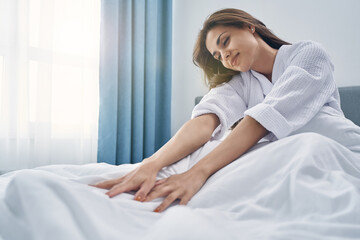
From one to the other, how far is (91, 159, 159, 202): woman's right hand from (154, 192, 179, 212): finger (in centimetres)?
5

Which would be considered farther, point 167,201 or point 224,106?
point 224,106

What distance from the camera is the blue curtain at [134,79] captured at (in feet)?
7.59

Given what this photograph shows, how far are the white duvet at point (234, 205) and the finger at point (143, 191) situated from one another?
18 mm

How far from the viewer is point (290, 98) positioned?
2.88 feet

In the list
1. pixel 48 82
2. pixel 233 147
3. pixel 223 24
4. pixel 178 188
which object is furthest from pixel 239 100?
pixel 48 82

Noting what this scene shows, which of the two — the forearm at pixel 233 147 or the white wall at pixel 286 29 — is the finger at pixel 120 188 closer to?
the forearm at pixel 233 147

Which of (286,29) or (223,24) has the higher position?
(286,29)

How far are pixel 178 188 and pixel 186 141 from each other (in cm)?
33

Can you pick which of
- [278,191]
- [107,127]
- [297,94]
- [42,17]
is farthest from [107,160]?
[278,191]

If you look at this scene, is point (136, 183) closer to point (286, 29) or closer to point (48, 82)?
point (48, 82)

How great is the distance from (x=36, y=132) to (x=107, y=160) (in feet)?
1.94

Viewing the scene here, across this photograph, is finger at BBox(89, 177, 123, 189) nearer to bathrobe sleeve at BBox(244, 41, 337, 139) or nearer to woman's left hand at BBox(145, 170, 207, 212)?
woman's left hand at BBox(145, 170, 207, 212)

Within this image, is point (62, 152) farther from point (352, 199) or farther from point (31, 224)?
point (352, 199)

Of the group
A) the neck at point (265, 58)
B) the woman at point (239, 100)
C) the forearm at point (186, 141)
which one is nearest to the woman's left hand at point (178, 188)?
the woman at point (239, 100)
